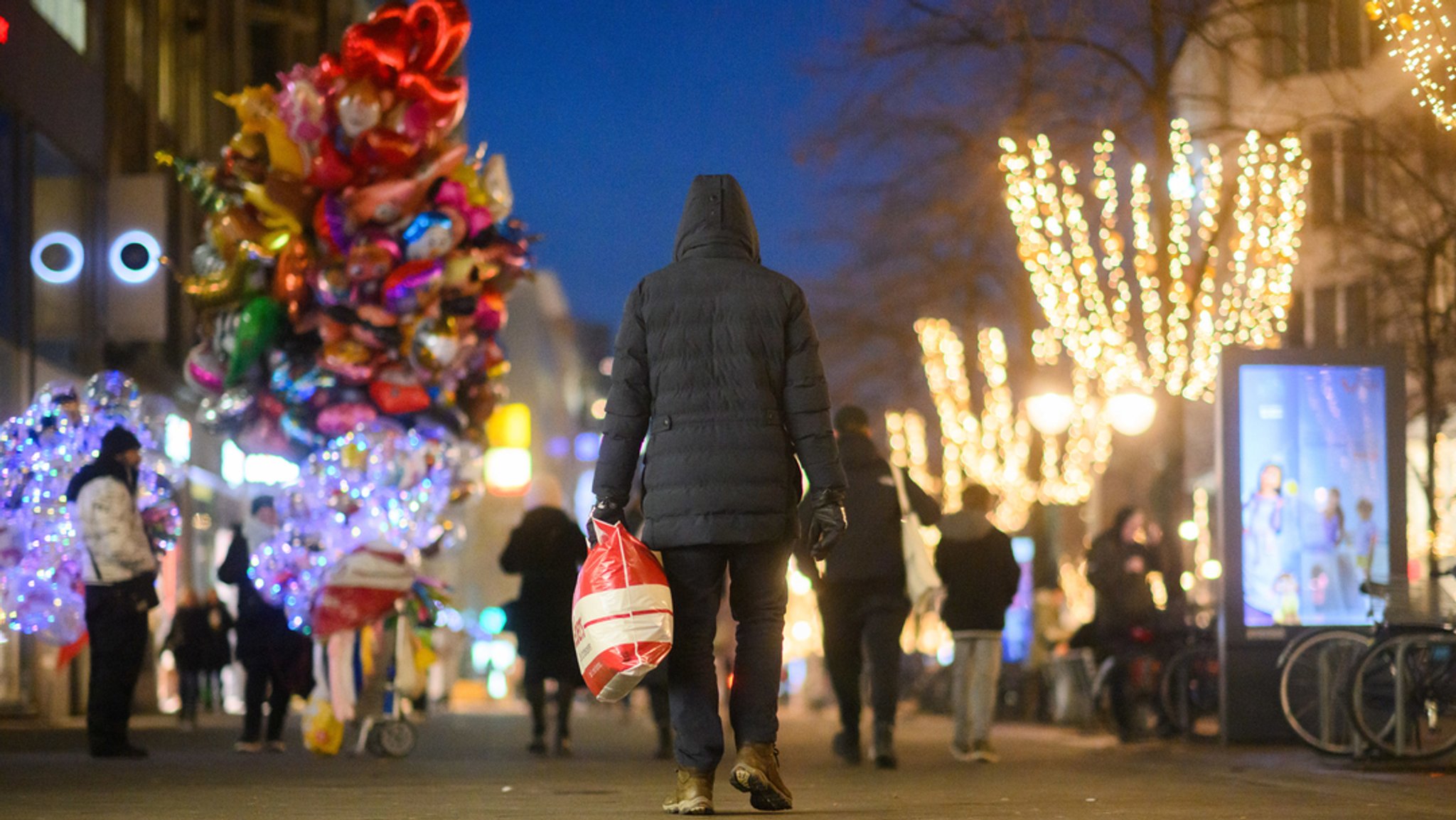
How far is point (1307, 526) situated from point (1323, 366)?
3.64 feet

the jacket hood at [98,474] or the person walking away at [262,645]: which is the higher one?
the jacket hood at [98,474]

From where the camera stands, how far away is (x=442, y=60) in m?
16.9

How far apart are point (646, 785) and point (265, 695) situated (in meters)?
6.16

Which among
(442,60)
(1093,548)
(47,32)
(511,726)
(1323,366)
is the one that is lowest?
(511,726)

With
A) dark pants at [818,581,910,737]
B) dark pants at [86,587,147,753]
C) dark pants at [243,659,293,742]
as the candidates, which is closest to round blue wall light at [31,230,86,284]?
dark pants at [243,659,293,742]

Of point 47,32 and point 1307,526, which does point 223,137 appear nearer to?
point 47,32

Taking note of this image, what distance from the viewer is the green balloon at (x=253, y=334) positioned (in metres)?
16.3

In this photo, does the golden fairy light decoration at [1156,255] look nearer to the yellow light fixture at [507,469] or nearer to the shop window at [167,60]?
the shop window at [167,60]

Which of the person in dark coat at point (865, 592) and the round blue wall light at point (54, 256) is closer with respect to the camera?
the person in dark coat at point (865, 592)

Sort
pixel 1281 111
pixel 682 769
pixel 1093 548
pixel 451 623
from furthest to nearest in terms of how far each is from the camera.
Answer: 1. pixel 1281 111
2. pixel 1093 548
3. pixel 451 623
4. pixel 682 769

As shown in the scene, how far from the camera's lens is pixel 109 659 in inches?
572

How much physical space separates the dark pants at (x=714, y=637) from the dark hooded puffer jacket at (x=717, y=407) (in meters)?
0.13

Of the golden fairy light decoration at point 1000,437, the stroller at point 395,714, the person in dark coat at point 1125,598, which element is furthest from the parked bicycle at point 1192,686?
the golden fairy light decoration at point 1000,437

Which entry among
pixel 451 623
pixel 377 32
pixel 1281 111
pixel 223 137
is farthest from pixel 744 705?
pixel 223 137
